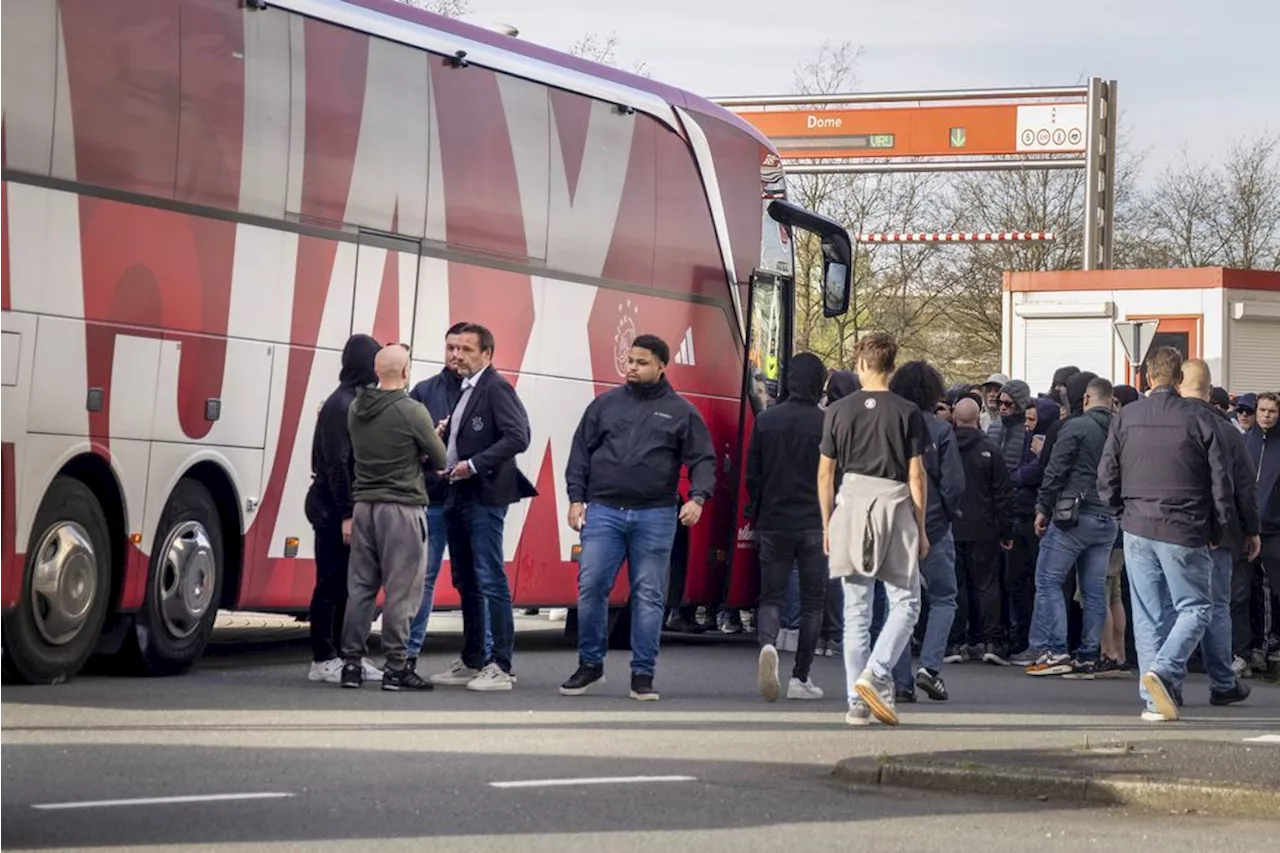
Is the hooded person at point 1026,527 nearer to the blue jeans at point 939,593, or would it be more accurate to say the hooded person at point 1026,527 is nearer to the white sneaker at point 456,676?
the blue jeans at point 939,593

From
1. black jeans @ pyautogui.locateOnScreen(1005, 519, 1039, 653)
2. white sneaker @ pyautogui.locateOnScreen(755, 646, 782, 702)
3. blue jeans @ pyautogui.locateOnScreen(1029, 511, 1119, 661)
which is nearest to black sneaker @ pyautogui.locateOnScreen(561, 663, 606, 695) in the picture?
white sneaker @ pyautogui.locateOnScreen(755, 646, 782, 702)

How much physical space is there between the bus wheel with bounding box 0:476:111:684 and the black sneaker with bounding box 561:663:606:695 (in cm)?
232

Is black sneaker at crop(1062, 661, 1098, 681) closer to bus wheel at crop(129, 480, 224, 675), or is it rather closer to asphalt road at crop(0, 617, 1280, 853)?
asphalt road at crop(0, 617, 1280, 853)

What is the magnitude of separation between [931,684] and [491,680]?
7.65 ft

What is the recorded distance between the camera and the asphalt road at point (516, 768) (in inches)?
271

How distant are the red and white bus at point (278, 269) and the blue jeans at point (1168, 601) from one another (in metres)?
4.20

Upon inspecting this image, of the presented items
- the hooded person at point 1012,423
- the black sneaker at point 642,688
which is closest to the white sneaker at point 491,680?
the black sneaker at point 642,688

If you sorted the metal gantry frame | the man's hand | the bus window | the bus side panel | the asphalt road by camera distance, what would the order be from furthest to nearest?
the metal gantry frame < the bus window < the man's hand < the bus side panel < the asphalt road

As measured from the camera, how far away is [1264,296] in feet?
143

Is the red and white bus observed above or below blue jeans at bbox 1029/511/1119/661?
above

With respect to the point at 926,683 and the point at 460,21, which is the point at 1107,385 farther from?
the point at 460,21

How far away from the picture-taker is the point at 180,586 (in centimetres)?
1208

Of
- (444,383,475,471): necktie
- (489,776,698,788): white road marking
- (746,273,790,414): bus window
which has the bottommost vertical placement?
(489,776,698,788): white road marking

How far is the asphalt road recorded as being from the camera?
6895 millimetres
